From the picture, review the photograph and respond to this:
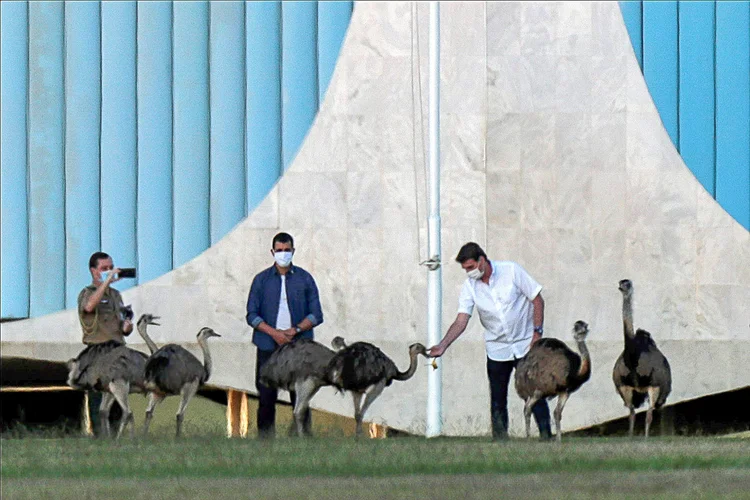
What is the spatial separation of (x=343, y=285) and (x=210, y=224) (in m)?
2.06

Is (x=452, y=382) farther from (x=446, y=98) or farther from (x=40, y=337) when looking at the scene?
(x=40, y=337)

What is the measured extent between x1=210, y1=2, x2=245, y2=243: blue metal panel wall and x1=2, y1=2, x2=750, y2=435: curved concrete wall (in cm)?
36

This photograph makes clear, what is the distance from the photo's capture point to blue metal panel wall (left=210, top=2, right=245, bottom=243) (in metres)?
23.9

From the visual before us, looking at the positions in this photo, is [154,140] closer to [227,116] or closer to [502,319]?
Answer: [227,116]

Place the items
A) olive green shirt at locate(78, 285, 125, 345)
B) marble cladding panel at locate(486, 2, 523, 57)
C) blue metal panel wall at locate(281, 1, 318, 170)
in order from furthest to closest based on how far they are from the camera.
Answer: blue metal panel wall at locate(281, 1, 318, 170) < marble cladding panel at locate(486, 2, 523, 57) < olive green shirt at locate(78, 285, 125, 345)

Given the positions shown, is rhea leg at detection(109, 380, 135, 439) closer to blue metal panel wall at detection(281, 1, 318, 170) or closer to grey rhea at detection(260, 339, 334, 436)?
grey rhea at detection(260, 339, 334, 436)

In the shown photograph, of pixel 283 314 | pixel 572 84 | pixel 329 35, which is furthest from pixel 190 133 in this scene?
pixel 283 314

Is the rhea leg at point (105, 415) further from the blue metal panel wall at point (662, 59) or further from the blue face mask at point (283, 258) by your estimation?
the blue metal panel wall at point (662, 59)

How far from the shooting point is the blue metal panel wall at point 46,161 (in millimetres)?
23922

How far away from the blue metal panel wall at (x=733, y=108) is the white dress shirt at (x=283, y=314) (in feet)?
29.9

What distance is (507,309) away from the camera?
15883 mm

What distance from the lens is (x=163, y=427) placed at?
19141 mm

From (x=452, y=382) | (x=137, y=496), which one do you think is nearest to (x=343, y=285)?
(x=452, y=382)

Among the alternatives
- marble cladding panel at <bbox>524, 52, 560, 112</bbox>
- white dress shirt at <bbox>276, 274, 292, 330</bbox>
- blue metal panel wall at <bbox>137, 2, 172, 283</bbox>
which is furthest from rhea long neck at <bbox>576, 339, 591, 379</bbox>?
blue metal panel wall at <bbox>137, 2, 172, 283</bbox>
